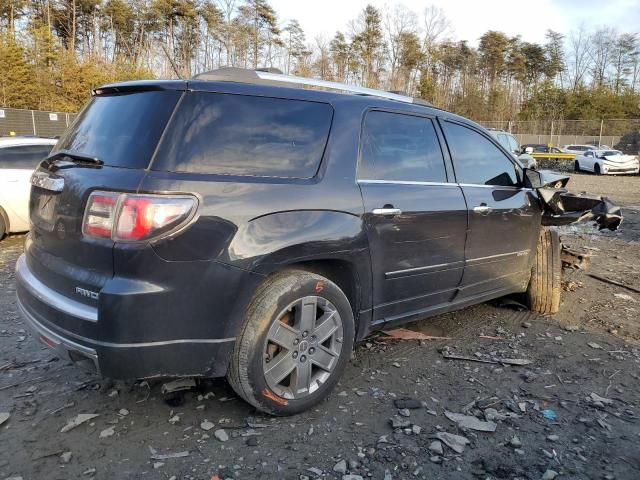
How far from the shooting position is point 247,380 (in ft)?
8.62

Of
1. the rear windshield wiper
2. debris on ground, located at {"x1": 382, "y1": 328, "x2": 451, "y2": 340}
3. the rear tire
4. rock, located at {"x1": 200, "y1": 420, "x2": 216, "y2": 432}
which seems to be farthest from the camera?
the rear tire

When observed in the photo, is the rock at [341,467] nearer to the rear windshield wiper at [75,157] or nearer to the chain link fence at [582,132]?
the rear windshield wiper at [75,157]

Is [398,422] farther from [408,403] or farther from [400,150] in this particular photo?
[400,150]

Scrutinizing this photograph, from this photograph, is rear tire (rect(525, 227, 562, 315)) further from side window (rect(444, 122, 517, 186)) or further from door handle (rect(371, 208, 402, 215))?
door handle (rect(371, 208, 402, 215))

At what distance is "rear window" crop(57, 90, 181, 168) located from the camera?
7.95 ft

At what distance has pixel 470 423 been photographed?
2.89 m

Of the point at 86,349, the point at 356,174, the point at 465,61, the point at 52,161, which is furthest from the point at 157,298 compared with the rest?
the point at 465,61

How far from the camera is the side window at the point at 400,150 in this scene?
3.17 meters

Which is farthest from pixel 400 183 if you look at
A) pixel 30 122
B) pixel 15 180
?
pixel 30 122

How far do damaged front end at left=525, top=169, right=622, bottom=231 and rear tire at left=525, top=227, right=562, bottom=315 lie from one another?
18 centimetres

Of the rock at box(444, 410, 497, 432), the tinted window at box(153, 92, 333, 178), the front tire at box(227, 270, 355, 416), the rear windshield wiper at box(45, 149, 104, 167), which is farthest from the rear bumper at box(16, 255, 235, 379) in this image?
the rock at box(444, 410, 497, 432)

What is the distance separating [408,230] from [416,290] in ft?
1.51

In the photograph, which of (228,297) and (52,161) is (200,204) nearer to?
(228,297)

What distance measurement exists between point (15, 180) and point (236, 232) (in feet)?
21.1
